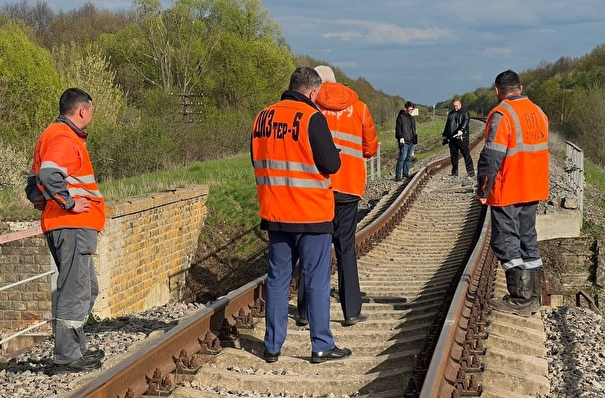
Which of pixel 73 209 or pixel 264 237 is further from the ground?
pixel 73 209

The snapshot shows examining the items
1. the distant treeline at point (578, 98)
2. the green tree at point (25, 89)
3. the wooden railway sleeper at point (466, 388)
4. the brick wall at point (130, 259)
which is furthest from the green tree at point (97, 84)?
the wooden railway sleeper at point (466, 388)

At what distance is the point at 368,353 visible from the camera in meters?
6.14

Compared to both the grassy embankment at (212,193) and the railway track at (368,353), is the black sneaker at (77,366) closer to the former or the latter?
the railway track at (368,353)

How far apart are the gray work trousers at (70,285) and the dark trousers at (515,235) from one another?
11.9ft

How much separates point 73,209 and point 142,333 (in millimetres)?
2056

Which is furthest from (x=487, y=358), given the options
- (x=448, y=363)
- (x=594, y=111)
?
(x=594, y=111)

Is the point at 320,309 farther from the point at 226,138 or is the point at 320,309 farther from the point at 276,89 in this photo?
the point at 276,89

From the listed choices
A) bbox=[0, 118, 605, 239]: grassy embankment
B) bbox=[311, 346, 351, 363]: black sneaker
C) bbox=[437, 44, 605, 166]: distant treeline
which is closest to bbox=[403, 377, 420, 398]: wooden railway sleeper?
bbox=[311, 346, 351, 363]: black sneaker

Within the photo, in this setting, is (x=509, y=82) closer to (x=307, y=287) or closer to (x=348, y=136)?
(x=348, y=136)

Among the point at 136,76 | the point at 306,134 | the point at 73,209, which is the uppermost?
the point at 136,76

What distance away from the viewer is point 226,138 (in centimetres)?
3956

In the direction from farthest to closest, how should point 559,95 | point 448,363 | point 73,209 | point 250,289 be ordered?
point 559,95 → point 250,289 → point 73,209 → point 448,363

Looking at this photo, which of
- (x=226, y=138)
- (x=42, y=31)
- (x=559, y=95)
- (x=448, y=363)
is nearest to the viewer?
(x=448, y=363)

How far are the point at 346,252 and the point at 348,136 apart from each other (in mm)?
987
